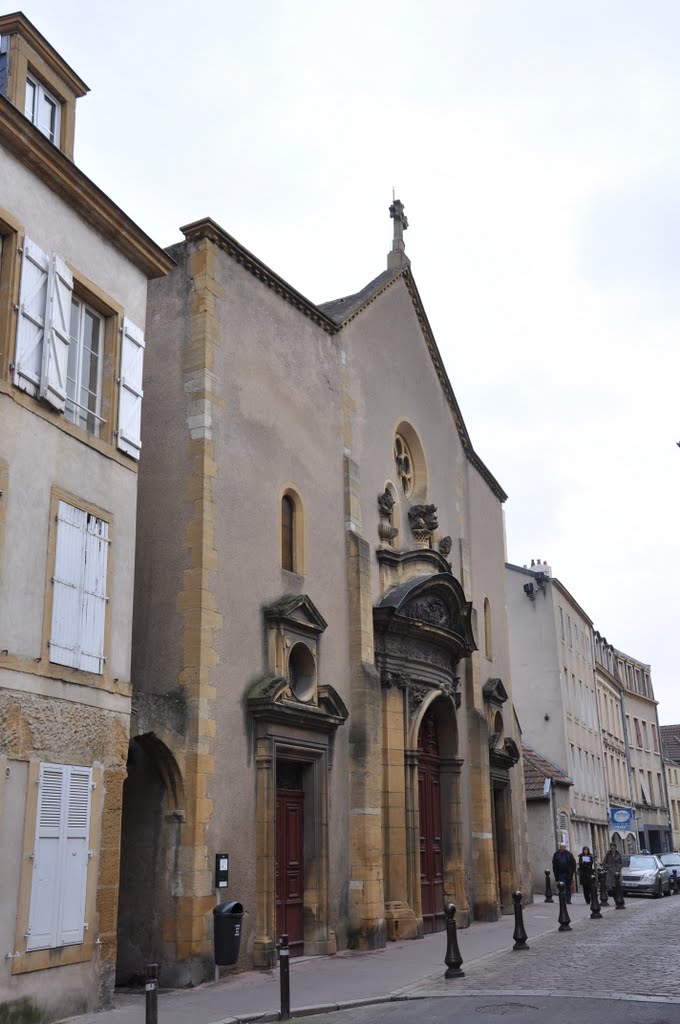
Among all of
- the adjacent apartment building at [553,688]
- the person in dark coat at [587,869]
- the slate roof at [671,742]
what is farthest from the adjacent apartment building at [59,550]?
the slate roof at [671,742]

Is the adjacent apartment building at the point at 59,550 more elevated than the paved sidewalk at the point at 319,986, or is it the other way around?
the adjacent apartment building at the point at 59,550

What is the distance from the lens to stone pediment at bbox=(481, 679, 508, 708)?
23375 mm

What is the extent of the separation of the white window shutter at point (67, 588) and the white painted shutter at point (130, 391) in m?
1.32

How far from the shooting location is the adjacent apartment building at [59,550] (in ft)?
32.4

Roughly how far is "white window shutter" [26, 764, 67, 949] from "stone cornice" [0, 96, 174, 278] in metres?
5.85

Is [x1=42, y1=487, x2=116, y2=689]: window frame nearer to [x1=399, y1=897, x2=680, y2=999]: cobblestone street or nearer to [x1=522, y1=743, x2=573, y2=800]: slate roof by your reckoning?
[x1=399, y1=897, x2=680, y2=999]: cobblestone street

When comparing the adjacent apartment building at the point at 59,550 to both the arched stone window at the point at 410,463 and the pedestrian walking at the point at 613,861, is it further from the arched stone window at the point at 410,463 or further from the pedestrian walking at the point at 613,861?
the pedestrian walking at the point at 613,861

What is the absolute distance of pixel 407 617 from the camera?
18453 millimetres

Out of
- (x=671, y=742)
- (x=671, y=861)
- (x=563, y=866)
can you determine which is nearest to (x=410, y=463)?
(x=563, y=866)

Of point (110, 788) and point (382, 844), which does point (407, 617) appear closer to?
point (382, 844)

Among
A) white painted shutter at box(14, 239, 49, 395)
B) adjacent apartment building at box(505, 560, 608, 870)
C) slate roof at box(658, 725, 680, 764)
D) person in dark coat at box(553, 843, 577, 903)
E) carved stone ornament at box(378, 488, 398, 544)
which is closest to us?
white painted shutter at box(14, 239, 49, 395)

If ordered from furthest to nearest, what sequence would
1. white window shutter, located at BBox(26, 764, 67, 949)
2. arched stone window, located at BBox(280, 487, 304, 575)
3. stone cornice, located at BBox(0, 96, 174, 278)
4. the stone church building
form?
arched stone window, located at BBox(280, 487, 304, 575) → the stone church building → stone cornice, located at BBox(0, 96, 174, 278) → white window shutter, located at BBox(26, 764, 67, 949)

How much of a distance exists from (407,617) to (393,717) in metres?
1.66

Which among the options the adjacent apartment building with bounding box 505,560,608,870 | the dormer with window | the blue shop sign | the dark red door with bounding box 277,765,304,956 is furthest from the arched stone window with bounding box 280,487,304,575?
the adjacent apartment building with bounding box 505,560,608,870
